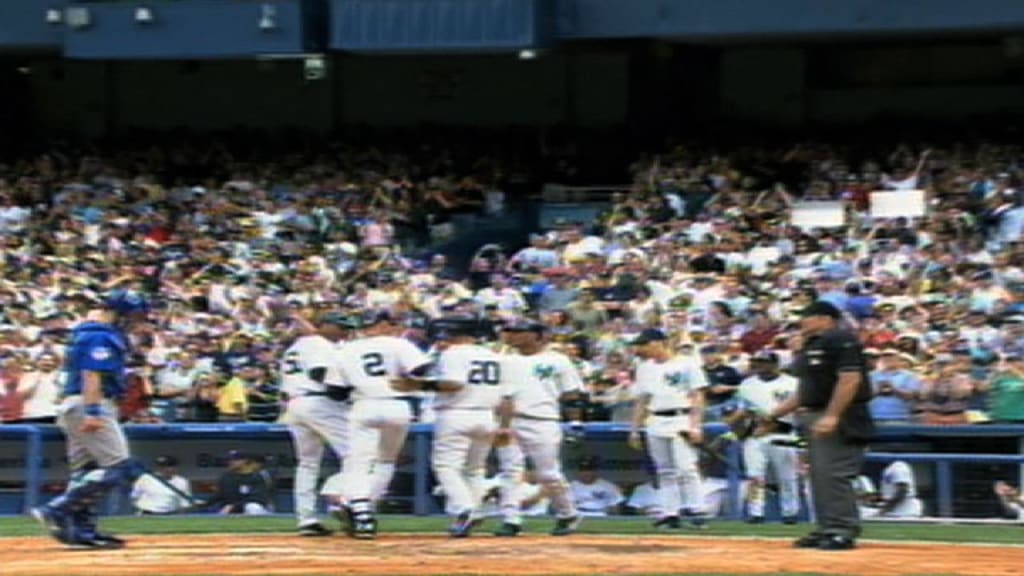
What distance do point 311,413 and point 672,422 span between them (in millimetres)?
3073

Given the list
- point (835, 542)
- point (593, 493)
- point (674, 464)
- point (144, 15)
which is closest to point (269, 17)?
point (144, 15)

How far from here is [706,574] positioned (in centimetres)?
1292

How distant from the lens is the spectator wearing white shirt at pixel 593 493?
18984 mm

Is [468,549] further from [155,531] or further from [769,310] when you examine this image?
[769,310]

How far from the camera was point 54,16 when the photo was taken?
29.4 metres

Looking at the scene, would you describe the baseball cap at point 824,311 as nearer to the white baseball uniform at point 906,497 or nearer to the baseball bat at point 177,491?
the white baseball uniform at point 906,497

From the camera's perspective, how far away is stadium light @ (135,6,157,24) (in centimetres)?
2916

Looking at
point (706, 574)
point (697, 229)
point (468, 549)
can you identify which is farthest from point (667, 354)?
point (697, 229)

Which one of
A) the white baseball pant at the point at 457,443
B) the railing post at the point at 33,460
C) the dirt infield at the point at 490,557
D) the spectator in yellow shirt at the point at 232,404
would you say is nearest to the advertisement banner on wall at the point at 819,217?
the spectator in yellow shirt at the point at 232,404

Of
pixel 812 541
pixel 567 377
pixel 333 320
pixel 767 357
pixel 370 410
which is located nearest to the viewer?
pixel 812 541

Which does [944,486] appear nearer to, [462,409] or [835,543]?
[835,543]

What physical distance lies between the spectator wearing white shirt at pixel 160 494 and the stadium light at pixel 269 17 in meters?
10.1

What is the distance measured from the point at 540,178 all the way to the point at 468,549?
610 inches

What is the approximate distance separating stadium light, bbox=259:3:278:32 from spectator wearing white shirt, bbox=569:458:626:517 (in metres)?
11.1
